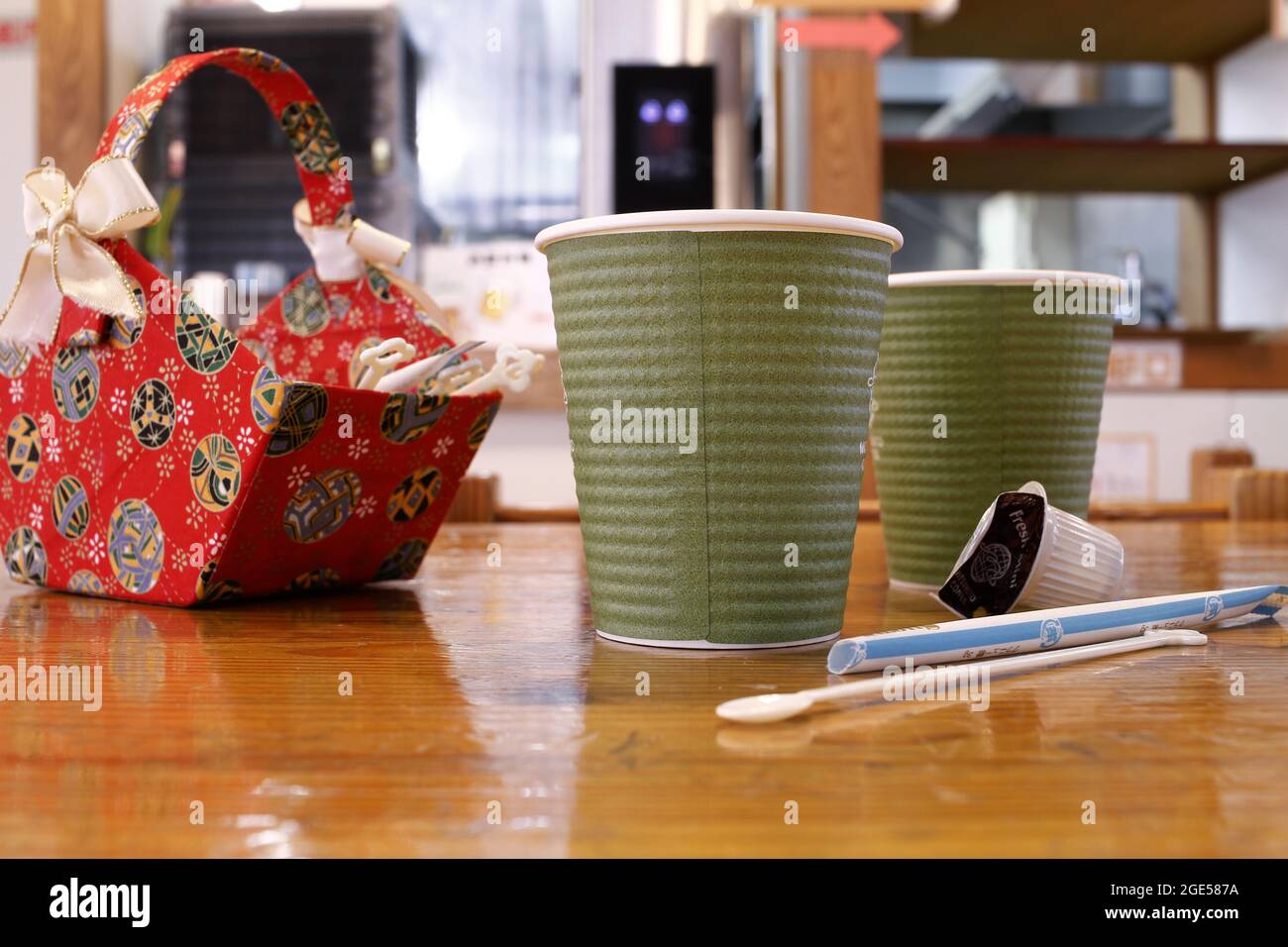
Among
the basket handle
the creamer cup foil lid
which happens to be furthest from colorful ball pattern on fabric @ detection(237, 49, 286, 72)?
the creamer cup foil lid

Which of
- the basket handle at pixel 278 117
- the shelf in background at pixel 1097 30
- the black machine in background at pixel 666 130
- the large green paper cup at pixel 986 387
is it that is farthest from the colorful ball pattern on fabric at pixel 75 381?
the black machine in background at pixel 666 130

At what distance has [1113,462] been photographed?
2646 millimetres

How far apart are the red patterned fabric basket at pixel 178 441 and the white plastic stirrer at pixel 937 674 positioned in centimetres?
30

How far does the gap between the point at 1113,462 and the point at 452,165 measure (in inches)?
74.5

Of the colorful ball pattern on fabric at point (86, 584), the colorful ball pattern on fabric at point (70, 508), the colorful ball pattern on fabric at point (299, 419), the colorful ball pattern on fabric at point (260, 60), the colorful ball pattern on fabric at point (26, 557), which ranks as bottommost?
the colorful ball pattern on fabric at point (86, 584)

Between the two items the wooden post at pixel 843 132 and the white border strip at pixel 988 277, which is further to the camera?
the wooden post at pixel 843 132

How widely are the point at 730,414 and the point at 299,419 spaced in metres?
0.22

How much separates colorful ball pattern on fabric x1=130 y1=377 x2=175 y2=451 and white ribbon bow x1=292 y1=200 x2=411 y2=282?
0.58ft

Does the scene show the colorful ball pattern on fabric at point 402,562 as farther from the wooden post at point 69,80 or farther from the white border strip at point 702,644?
the wooden post at point 69,80

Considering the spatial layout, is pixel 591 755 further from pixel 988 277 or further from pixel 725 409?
pixel 988 277

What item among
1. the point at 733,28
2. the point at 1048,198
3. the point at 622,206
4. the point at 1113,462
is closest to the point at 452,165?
the point at 622,206

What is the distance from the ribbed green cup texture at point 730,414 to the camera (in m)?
0.48

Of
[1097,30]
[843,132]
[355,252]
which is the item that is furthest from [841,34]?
[355,252]

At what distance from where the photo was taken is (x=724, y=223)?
0.47 m
